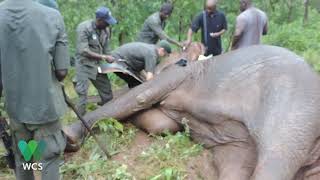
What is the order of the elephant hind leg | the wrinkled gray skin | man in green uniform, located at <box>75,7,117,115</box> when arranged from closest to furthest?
the wrinkled gray skin, the elephant hind leg, man in green uniform, located at <box>75,7,117,115</box>

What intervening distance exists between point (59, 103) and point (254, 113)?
2.30m

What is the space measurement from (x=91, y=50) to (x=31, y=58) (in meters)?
2.79

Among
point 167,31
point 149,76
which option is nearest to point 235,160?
point 149,76

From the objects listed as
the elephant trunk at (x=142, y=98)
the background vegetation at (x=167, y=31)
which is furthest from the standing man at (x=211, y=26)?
the elephant trunk at (x=142, y=98)

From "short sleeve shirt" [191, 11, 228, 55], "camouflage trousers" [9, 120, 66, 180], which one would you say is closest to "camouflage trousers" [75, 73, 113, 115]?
"short sleeve shirt" [191, 11, 228, 55]

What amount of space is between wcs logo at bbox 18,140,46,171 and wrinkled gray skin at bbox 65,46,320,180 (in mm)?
1497

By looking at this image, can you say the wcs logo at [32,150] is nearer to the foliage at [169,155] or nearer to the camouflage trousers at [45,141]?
the camouflage trousers at [45,141]

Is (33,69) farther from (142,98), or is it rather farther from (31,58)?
(142,98)

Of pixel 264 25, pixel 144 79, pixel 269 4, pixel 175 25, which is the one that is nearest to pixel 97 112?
pixel 144 79

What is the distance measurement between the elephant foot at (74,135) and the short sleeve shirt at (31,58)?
1619 millimetres

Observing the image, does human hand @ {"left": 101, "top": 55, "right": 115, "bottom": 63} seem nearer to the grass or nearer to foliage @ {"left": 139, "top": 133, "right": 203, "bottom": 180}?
the grass

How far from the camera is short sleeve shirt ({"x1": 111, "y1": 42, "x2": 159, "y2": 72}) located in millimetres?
7609

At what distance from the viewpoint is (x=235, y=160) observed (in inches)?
244

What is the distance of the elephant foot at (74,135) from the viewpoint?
629 cm
